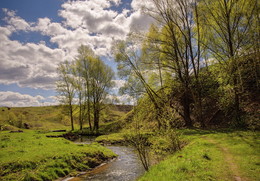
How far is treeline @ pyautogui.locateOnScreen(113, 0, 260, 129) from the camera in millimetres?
18969

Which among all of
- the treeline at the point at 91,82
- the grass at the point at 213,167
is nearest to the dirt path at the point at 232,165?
the grass at the point at 213,167

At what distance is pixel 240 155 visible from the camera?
31.7ft

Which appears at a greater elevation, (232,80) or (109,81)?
(109,81)

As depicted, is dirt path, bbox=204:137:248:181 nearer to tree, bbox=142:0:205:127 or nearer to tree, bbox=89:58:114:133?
tree, bbox=142:0:205:127

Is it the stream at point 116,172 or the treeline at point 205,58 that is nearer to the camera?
the stream at point 116,172

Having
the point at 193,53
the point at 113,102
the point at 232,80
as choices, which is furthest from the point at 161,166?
the point at 113,102

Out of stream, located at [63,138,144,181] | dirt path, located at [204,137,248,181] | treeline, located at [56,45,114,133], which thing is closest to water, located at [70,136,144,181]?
stream, located at [63,138,144,181]

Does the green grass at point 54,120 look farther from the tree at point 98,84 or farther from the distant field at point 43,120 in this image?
the tree at point 98,84

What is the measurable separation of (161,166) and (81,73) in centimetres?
3694

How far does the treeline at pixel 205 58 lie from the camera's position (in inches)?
747

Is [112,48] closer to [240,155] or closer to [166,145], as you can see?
[166,145]

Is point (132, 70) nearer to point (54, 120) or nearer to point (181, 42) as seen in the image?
point (181, 42)

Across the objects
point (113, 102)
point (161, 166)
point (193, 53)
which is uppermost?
point (193, 53)

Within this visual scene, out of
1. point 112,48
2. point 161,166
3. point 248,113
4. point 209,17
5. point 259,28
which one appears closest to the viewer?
point 161,166
